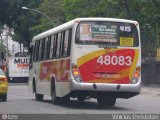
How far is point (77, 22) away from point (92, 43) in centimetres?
94

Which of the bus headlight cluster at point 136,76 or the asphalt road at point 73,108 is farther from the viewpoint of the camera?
the bus headlight cluster at point 136,76

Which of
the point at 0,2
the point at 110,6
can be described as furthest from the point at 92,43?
the point at 0,2

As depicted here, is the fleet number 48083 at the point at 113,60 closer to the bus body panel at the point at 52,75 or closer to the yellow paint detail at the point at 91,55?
the yellow paint detail at the point at 91,55

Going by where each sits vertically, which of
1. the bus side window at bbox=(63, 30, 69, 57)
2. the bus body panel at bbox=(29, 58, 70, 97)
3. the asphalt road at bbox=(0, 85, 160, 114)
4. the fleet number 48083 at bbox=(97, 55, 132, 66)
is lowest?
the asphalt road at bbox=(0, 85, 160, 114)

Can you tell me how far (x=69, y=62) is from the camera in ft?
71.5

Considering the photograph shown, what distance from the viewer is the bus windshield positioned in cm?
2172

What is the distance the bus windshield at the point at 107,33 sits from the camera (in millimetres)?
21719

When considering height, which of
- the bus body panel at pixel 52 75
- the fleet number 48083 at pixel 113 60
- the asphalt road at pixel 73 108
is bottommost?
the asphalt road at pixel 73 108

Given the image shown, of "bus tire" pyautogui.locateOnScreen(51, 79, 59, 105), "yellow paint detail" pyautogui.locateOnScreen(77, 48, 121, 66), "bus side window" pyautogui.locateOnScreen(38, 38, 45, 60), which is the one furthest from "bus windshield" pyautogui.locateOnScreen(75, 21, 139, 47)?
"bus side window" pyautogui.locateOnScreen(38, 38, 45, 60)

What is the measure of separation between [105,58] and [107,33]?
3.08ft

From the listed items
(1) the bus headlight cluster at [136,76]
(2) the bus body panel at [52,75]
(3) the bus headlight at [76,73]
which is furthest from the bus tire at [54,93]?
(1) the bus headlight cluster at [136,76]

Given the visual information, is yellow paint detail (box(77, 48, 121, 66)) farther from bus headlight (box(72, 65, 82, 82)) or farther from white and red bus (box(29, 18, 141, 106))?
bus headlight (box(72, 65, 82, 82))

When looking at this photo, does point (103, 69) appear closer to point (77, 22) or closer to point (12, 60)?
point (77, 22)

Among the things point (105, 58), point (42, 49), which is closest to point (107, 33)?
point (105, 58)
